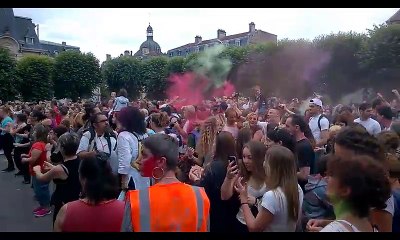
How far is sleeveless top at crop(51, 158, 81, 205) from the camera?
4.70 m

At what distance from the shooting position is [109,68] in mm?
50594

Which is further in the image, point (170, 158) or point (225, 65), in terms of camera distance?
point (225, 65)

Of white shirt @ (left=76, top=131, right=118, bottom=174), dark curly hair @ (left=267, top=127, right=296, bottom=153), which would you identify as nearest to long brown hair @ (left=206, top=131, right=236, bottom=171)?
dark curly hair @ (left=267, top=127, right=296, bottom=153)

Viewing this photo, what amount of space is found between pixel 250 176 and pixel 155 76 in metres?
45.5

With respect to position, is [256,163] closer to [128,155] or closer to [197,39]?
[128,155]

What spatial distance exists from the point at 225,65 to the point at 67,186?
101ft

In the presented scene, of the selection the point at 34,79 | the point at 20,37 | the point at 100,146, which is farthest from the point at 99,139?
the point at 20,37

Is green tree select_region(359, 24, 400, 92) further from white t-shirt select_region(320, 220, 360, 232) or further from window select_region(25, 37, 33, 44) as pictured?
window select_region(25, 37, 33, 44)

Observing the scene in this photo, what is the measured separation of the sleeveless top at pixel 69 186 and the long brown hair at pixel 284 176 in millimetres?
2458

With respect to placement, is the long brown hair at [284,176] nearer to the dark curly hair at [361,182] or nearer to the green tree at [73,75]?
the dark curly hair at [361,182]

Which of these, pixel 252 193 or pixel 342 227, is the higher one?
pixel 342 227

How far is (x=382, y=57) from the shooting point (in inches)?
1120
